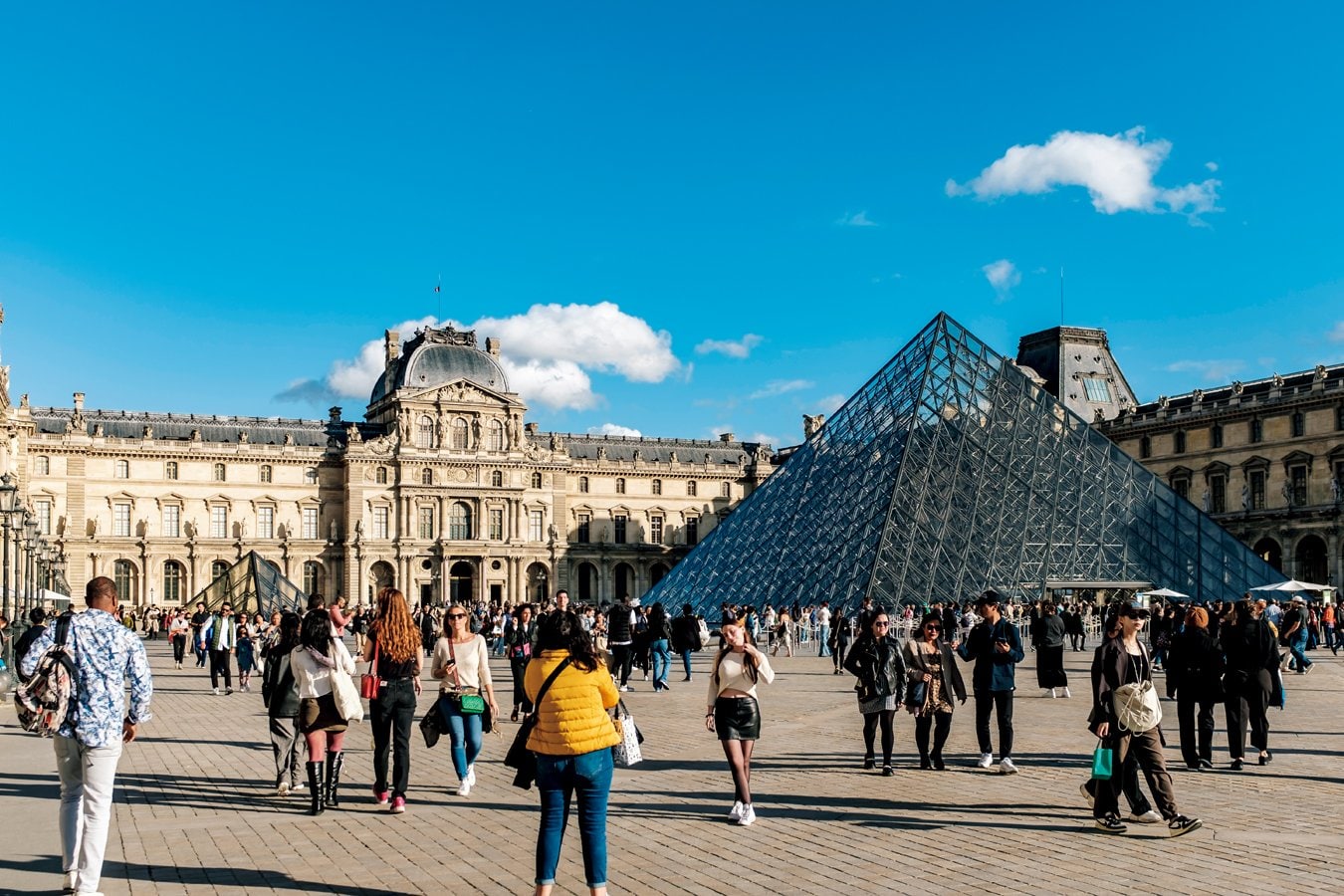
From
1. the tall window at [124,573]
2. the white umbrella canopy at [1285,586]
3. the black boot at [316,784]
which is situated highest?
the tall window at [124,573]

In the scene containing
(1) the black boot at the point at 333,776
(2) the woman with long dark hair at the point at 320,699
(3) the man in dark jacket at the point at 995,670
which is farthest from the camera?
(3) the man in dark jacket at the point at 995,670

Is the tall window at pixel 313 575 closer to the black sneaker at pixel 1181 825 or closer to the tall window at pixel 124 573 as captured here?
the tall window at pixel 124 573

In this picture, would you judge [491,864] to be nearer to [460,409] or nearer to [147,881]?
[147,881]

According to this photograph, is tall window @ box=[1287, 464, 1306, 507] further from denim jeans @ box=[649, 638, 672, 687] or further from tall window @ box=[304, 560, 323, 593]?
tall window @ box=[304, 560, 323, 593]

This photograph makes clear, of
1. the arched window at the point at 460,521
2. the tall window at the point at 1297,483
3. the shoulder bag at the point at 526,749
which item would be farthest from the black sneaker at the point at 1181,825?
the arched window at the point at 460,521

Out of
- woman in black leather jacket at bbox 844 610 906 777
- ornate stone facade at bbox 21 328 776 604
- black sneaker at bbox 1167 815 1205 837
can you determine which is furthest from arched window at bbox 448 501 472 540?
black sneaker at bbox 1167 815 1205 837

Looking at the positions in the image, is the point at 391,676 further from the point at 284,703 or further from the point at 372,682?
the point at 284,703

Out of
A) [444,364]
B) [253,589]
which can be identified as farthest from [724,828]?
[444,364]

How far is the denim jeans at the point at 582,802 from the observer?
5.88m

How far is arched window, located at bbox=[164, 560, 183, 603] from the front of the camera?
212 ft

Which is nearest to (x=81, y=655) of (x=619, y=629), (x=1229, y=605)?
(x=1229, y=605)

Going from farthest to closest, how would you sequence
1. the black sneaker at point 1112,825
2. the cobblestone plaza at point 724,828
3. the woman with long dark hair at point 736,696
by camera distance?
the woman with long dark hair at point 736,696, the black sneaker at point 1112,825, the cobblestone plaza at point 724,828

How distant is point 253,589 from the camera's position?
38844mm

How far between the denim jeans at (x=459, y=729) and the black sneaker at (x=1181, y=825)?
4355 mm
